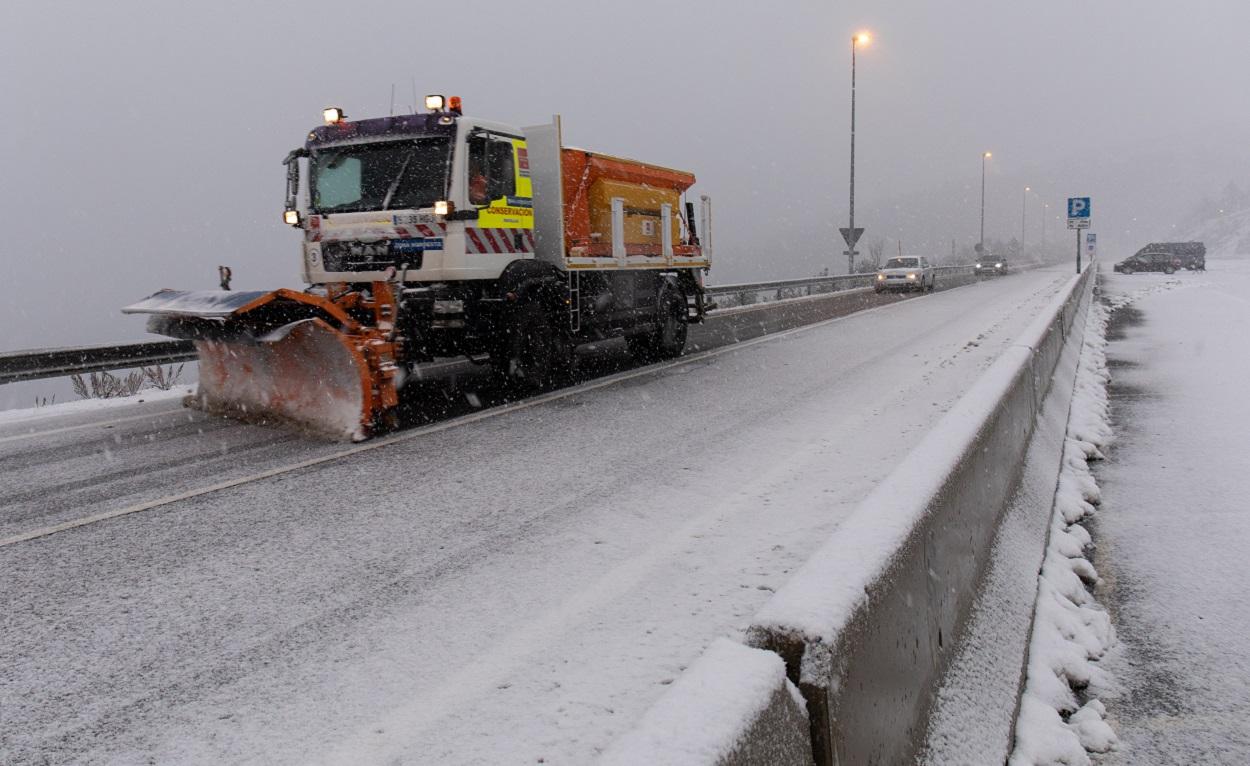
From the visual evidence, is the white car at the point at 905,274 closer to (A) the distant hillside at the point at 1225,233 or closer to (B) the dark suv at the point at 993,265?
(B) the dark suv at the point at 993,265

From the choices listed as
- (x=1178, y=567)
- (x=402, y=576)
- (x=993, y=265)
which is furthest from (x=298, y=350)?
(x=993, y=265)

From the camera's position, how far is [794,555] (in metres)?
4.36

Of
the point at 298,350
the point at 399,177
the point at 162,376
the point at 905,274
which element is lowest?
the point at 162,376

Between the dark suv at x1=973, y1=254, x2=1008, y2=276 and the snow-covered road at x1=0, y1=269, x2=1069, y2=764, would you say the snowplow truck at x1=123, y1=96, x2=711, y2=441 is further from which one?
the dark suv at x1=973, y1=254, x2=1008, y2=276

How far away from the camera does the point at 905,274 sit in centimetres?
3309

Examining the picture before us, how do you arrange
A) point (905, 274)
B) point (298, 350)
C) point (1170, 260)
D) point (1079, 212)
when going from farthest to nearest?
point (1170, 260), point (1079, 212), point (905, 274), point (298, 350)

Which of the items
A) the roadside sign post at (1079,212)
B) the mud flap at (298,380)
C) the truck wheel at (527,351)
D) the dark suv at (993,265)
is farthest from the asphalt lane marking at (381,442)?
the dark suv at (993,265)

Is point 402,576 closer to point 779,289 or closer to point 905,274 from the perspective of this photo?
point 779,289

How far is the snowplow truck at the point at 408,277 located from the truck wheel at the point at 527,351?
18 millimetres

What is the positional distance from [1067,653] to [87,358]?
1065 cm

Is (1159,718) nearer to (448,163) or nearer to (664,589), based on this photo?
(664,589)

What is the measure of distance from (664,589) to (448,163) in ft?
20.1

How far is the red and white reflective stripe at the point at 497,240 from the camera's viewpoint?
357 inches

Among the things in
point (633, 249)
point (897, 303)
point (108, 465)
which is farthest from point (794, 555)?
point (897, 303)
